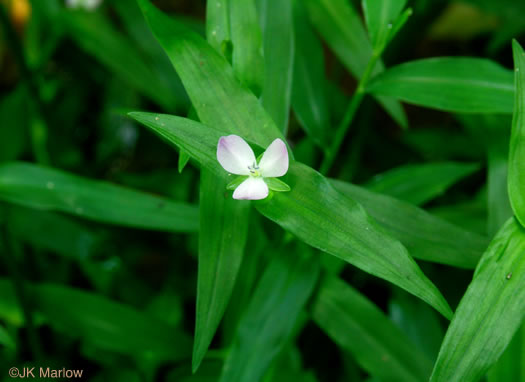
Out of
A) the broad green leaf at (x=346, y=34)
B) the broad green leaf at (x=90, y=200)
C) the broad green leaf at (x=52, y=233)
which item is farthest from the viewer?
the broad green leaf at (x=52, y=233)

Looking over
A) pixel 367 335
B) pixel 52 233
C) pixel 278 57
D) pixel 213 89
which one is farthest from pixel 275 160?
pixel 52 233

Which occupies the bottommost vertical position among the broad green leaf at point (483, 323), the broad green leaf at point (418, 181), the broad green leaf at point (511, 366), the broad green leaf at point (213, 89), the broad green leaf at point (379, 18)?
the broad green leaf at point (511, 366)

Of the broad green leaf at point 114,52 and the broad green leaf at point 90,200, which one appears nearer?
the broad green leaf at point 90,200

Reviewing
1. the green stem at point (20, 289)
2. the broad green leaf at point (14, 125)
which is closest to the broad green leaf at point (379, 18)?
the green stem at point (20, 289)

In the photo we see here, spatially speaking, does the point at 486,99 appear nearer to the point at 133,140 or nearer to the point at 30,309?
the point at 30,309

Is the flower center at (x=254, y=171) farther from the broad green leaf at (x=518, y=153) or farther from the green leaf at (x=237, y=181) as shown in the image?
the broad green leaf at (x=518, y=153)

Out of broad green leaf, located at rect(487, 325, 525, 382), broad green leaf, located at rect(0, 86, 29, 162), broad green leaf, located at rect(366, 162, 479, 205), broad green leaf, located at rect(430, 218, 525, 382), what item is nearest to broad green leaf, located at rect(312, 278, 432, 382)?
broad green leaf, located at rect(487, 325, 525, 382)

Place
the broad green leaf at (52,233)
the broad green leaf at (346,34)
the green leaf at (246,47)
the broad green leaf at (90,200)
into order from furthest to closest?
the broad green leaf at (52,233) < the broad green leaf at (346,34) < the broad green leaf at (90,200) < the green leaf at (246,47)

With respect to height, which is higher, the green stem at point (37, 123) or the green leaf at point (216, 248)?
the green stem at point (37, 123)
